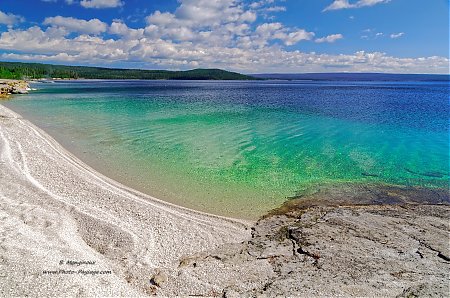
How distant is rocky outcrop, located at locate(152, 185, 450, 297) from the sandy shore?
2.57ft

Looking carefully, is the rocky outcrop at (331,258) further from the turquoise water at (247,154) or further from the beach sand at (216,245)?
the turquoise water at (247,154)

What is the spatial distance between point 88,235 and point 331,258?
7.34 metres

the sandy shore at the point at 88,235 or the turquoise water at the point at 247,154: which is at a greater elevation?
the turquoise water at the point at 247,154

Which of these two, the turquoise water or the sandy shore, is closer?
the sandy shore

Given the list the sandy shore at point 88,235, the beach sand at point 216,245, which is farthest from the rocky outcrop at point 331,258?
the sandy shore at point 88,235

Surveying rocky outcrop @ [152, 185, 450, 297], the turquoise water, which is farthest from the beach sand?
the turquoise water

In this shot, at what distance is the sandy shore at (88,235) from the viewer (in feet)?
25.7

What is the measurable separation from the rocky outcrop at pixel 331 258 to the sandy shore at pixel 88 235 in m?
0.78

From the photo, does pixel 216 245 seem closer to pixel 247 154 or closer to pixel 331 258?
pixel 331 258

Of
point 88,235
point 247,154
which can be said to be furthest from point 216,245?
point 247,154

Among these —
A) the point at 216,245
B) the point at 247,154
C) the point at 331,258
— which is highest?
the point at 247,154

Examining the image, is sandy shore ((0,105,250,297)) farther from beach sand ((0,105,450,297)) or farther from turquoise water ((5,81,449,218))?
turquoise water ((5,81,449,218))

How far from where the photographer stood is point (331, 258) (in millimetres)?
9102

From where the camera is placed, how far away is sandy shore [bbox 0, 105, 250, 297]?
7838 mm
